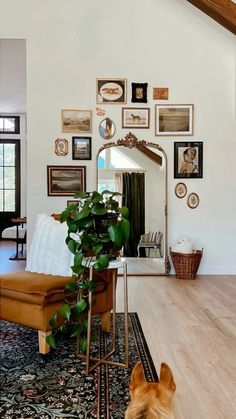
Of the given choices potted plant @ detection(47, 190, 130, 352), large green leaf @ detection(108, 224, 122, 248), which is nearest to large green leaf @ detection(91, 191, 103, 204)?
potted plant @ detection(47, 190, 130, 352)

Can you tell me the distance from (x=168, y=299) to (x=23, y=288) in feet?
6.78

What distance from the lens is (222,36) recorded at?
5.02m

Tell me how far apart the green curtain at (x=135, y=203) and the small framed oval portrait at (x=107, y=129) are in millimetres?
558

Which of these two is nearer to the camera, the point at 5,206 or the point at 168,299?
the point at 168,299

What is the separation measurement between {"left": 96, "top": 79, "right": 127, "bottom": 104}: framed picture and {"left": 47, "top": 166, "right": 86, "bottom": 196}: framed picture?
97 cm

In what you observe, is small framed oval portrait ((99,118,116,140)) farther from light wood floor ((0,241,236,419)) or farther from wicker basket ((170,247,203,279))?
light wood floor ((0,241,236,419))

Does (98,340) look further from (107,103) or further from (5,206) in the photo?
(5,206)

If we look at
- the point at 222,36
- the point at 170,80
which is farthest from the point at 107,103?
the point at 222,36

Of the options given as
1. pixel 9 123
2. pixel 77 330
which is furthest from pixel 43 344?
pixel 9 123

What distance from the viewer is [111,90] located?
196 inches

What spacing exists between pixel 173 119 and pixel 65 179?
1673 millimetres

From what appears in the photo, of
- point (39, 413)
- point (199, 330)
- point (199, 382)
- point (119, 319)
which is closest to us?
point (39, 413)

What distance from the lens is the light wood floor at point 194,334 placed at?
6.05 ft

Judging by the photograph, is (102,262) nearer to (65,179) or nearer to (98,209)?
(98,209)
